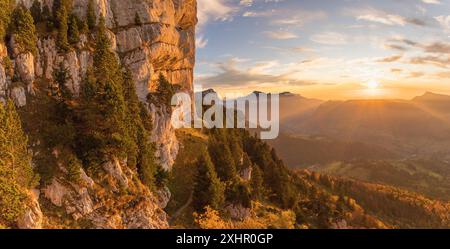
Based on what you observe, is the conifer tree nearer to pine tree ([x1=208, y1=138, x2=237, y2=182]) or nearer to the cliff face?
the cliff face

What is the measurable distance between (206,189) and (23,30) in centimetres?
4414

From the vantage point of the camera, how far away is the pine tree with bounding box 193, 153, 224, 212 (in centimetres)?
6906

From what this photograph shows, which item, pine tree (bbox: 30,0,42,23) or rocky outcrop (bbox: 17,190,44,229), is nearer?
rocky outcrop (bbox: 17,190,44,229)

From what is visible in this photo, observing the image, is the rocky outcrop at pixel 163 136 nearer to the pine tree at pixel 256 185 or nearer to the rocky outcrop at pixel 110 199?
the rocky outcrop at pixel 110 199

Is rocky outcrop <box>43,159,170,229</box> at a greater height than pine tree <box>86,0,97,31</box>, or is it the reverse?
pine tree <box>86,0,97,31</box>

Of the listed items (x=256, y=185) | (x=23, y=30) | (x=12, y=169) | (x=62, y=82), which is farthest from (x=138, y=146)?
(x=256, y=185)

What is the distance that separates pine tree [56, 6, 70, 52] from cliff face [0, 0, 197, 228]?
1.13 m

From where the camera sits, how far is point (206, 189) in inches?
2756

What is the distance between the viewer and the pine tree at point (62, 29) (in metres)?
61.5

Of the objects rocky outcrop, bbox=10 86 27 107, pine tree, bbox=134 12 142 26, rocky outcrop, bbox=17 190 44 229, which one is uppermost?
pine tree, bbox=134 12 142 26

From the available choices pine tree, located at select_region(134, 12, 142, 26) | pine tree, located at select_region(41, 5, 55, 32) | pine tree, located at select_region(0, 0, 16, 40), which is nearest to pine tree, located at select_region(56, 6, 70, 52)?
pine tree, located at select_region(41, 5, 55, 32)

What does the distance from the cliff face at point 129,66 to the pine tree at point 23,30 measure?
110 cm
